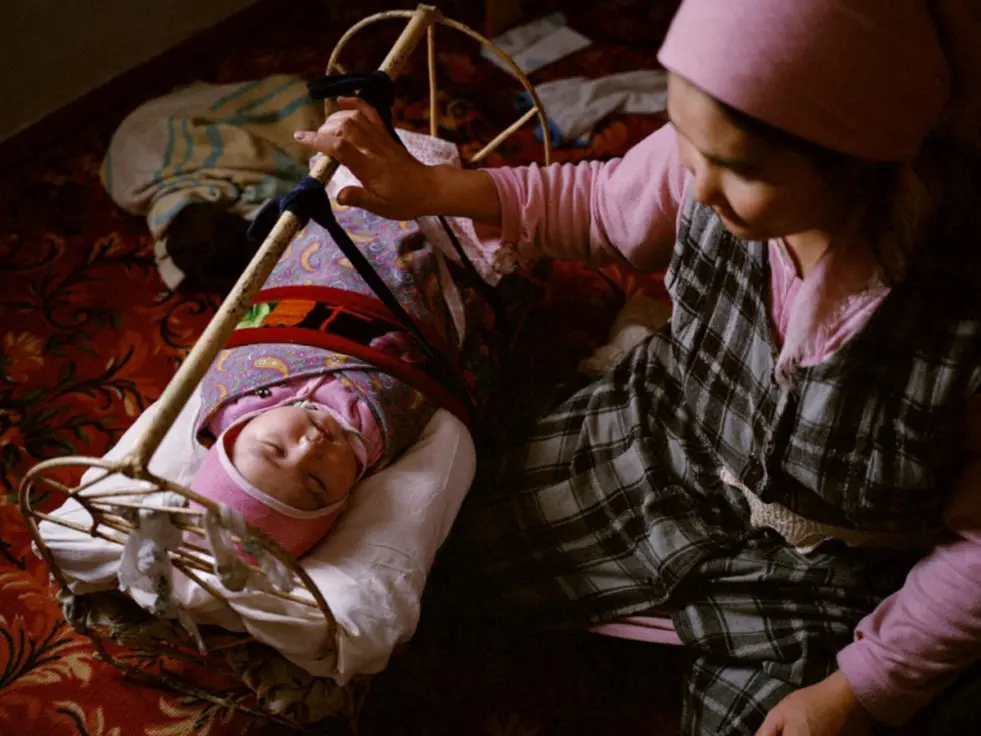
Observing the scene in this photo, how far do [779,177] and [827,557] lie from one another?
0.48m

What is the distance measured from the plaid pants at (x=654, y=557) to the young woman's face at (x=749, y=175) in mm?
393

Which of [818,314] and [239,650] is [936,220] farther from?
[239,650]

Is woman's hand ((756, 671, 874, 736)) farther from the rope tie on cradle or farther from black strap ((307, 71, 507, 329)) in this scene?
black strap ((307, 71, 507, 329))

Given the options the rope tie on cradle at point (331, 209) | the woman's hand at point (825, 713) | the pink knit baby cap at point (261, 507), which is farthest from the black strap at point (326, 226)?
the woman's hand at point (825, 713)

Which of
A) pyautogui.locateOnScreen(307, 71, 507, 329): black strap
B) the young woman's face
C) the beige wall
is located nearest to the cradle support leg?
pyautogui.locateOnScreen(307, 71, 507, 329): black strap

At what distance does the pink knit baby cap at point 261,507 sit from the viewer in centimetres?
91

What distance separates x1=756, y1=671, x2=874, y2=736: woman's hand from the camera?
79 centimetres

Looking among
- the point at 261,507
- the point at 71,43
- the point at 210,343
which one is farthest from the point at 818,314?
the point at 71,43

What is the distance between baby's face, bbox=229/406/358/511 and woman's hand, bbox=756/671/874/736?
1.64 ft

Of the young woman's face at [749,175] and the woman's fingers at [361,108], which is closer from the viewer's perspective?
the young woman's face at [749,175]

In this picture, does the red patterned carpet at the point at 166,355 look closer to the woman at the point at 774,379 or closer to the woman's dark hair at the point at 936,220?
the woman at the point at 774,379

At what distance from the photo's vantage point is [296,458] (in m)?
0.93

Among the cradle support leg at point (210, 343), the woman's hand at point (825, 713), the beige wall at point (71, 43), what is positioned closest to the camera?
the cradle support leg at point (210, 343)

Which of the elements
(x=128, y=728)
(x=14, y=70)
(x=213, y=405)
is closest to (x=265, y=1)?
(x=14, y=70)
